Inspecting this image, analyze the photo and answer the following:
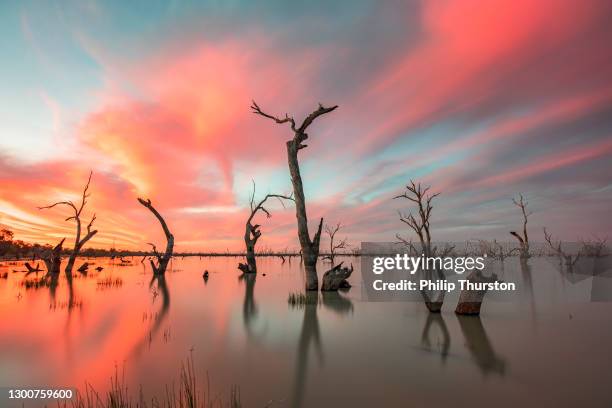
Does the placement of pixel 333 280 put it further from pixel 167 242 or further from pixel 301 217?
pixel 167 242

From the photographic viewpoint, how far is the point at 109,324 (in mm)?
9406

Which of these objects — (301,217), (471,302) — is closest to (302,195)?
(301,217)

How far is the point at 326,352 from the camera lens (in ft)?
22.2

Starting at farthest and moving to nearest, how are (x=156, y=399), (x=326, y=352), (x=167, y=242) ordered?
1. (x=167, y=242)
2. (x=326, y=352)
3. (x=156, y=399)

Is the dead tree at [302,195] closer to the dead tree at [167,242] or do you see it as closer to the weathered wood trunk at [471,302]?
the weathered wood trunk at [471,302]

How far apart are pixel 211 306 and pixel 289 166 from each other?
851 centimetres

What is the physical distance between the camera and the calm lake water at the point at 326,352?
4.73 metres

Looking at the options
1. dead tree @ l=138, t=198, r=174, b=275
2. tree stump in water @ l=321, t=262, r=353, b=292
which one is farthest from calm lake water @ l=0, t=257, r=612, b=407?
dead tree @ l=138, t=198, r=174, b=275

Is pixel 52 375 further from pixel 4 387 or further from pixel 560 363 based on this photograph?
pixel 560 363

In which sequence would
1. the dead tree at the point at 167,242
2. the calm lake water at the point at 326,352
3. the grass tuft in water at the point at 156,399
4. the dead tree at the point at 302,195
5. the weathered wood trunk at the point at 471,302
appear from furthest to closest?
the dead tree at the point at 167,242 < the dead tree at the point at 302,195 < the weathered wood trunk at the point at 471,302 < the calm lake water at the point at 326,352 < the grass tuft in water at the point at 156,399

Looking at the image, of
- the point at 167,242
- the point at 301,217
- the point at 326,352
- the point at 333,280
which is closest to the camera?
the point at 326,352

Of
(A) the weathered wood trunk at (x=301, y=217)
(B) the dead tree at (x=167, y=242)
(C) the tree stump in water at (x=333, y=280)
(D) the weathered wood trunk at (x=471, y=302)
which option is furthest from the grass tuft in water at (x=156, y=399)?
(B) the dead tree at (x=167, y=242)

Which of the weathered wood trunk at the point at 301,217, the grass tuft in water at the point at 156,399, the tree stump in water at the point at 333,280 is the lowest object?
the tree stump in water at the point at 333,280

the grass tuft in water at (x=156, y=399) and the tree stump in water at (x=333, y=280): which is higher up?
the grass tuft in water at (x=156, y=399)
